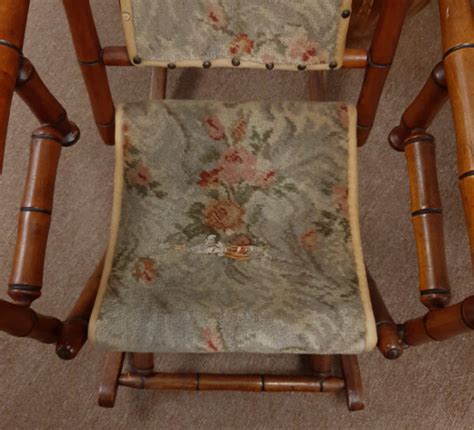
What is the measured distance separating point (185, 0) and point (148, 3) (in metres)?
0.05

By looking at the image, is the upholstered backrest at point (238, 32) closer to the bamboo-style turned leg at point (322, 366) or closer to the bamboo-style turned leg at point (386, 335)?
the bamboo-style turned leg at point (386, 335)

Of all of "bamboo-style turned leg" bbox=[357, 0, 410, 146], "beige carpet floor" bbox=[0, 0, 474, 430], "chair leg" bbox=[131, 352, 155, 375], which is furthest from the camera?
"beige carpet floor" bbox=[0, 0, 474, 430]

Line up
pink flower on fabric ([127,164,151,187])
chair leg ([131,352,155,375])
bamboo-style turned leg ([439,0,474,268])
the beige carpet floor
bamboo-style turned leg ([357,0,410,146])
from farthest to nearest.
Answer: the beige carpet floor, chair leg ([131,352,155,375]), pink flower on fabric ([127,164,151,187]), bamboo-style turned leg ([357,0,410,146]), bamboo-style turned leg ([439,0,474,268])

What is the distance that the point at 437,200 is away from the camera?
2.41 feet

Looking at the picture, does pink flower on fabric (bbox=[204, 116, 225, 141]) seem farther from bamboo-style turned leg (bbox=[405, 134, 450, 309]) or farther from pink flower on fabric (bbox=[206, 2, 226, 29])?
bamboo-style turned leg (bbox=[405, 134, 450, 309])

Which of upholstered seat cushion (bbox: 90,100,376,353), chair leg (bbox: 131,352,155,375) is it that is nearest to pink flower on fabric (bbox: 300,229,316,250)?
upholstered seat cushion (bbox: 90,100,376,353)

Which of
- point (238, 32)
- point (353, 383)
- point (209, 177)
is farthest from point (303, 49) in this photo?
point (353, 383)

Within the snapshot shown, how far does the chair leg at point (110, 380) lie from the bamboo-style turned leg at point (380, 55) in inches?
22.4

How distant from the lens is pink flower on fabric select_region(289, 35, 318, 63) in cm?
76

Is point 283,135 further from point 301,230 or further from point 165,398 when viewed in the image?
point 165,398

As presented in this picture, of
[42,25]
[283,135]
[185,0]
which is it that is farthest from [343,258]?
[42,25]

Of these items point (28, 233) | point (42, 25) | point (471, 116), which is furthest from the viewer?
point (42, 25)

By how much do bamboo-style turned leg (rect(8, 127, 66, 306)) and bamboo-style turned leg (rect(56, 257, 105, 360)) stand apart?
0.06 m

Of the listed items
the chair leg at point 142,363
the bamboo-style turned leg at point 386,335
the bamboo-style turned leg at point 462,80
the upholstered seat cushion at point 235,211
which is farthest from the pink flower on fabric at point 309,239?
the chair leg at point 142,363
